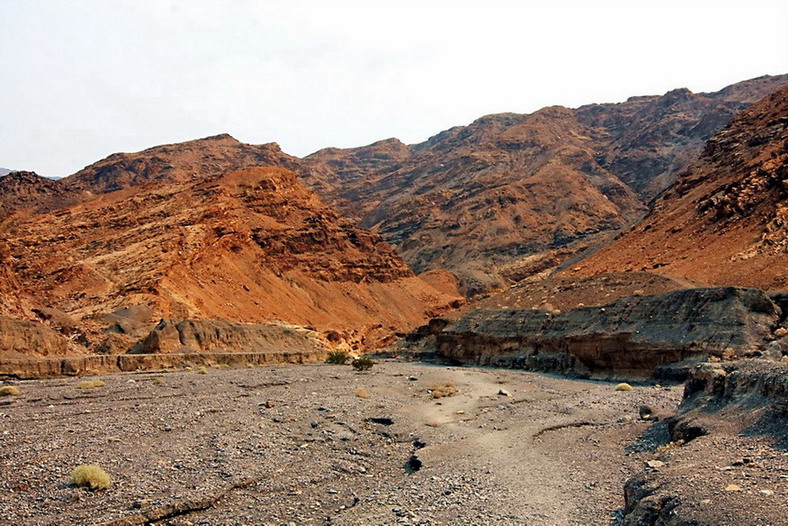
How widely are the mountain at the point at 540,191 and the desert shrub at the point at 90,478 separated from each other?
100 metres

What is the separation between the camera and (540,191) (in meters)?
142

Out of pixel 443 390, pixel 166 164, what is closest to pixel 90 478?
pixel 443 390

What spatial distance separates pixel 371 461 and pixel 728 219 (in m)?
44.9

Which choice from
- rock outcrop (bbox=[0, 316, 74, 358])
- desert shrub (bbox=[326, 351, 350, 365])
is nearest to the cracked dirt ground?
rock outcrop (bbox=[0, 316, 74, 358])

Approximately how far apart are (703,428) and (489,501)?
15.4ft

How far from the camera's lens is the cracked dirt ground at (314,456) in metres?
11.3

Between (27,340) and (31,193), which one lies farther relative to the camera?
(31,193)

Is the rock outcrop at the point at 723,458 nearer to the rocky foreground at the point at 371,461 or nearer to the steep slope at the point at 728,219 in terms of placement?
the rocky foreground at the point at 371,461

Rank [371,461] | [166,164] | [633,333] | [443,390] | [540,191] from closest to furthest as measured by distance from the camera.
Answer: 1. [371,461]
2. [443,390]
3. [633,333]
4. [540,191]
5. [166,164]

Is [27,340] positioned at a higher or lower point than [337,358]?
higher

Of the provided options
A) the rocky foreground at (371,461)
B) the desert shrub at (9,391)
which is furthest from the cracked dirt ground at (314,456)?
the desert shrub at (9,391)

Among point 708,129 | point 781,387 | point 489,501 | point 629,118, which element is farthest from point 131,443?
point 629,118

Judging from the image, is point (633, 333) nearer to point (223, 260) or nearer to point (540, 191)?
point (223, 260)

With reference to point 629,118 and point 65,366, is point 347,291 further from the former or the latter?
point 629,118
